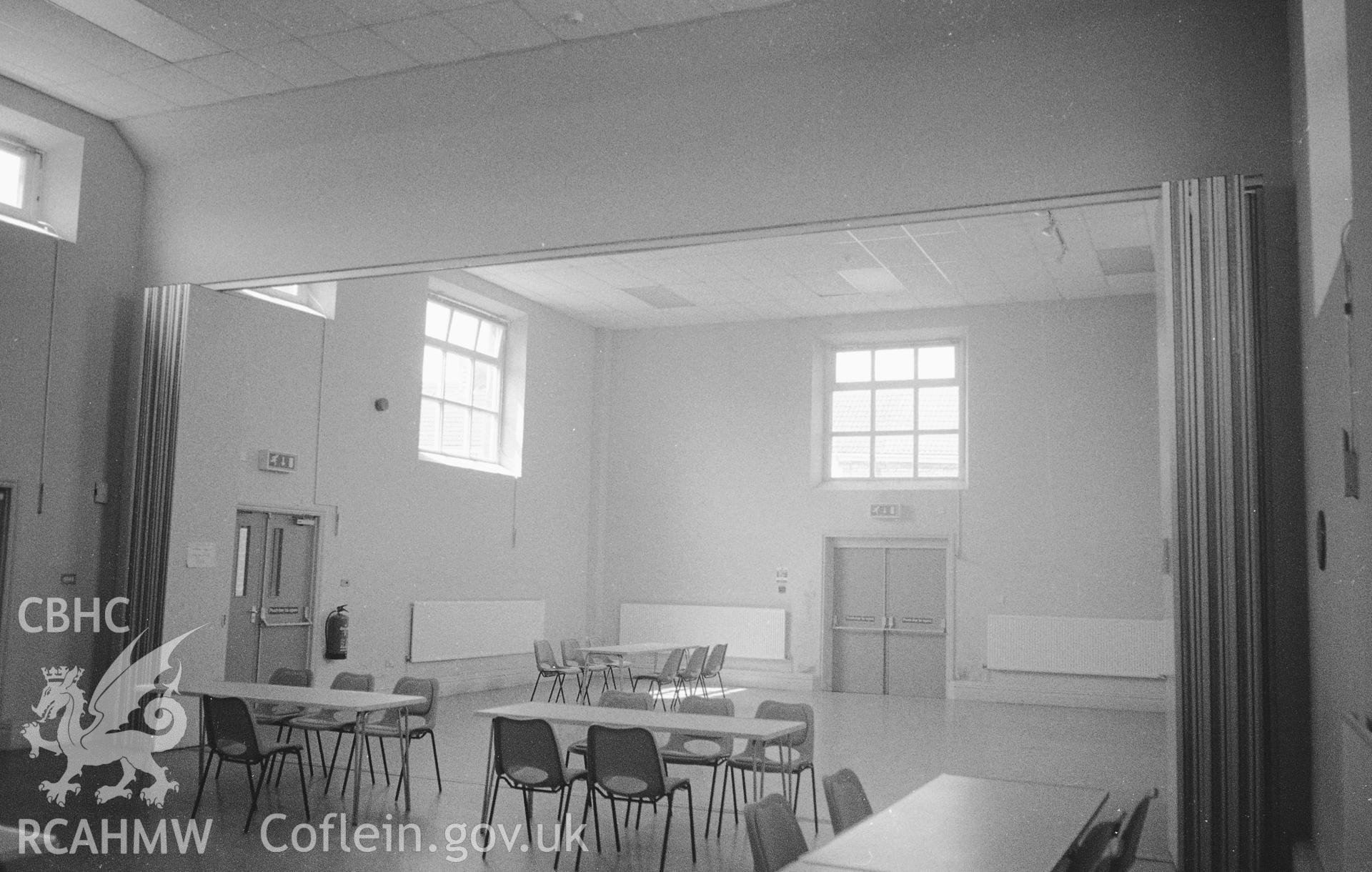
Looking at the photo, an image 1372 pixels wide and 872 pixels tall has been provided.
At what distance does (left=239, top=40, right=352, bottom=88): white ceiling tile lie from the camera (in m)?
7.81

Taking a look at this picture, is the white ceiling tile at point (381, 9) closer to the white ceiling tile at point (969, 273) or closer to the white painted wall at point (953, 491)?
the white ceiling tile at point (969, 273)

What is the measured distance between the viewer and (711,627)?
15.6 metres

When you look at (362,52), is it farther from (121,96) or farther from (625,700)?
(625,700)

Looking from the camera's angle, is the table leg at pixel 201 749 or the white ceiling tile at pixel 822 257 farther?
the white ceiling tile at pixel 822 257

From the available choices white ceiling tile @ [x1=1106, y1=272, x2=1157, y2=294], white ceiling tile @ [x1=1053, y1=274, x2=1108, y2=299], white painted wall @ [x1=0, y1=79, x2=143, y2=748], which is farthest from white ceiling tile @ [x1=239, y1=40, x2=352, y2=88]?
white ceiling tile @ [x1=1106, y1=272, x2=1157, y2=294]

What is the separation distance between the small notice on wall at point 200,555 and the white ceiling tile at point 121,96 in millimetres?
3403

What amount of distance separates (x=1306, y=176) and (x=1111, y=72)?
136cm

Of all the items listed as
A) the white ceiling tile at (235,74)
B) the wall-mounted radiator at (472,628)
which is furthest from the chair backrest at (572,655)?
the white ceiling tile at (235,74)

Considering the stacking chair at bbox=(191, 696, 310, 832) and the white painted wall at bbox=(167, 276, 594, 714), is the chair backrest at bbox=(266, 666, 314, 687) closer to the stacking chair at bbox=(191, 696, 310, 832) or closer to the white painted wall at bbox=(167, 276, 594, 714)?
the white painted wall at bbox=(167, 276, 594, 714)

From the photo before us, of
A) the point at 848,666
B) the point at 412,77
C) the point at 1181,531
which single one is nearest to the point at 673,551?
the point at 848,666

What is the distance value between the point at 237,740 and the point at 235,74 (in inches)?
182

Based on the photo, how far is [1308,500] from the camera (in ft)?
18.9

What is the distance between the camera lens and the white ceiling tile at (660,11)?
22.9ft

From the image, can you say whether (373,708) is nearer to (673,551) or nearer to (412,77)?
(412,77)
